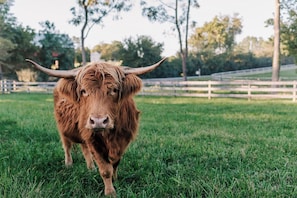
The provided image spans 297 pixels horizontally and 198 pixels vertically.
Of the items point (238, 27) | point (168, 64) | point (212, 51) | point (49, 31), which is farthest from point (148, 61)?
point (238, 27)

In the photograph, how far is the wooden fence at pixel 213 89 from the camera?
1502cm

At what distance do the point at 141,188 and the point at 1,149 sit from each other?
8.61ft

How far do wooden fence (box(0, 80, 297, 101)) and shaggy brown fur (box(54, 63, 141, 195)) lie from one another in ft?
33.1

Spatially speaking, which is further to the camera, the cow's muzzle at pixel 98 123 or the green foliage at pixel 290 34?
the green foliage at pixel 290 34

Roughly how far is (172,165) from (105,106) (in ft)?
4.99

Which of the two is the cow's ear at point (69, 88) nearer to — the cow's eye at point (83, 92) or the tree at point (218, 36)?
the cow's eye at point (83, 92)

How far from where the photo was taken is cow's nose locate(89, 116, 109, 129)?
2414 mm

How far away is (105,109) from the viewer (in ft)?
8.39

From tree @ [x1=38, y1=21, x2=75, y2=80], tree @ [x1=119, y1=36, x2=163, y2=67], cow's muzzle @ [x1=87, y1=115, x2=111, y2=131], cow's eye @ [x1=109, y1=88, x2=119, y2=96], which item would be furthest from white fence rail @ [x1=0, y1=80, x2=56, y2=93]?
cow's muzzle @ [x1=87, y1=115, x2=111, y2=131]

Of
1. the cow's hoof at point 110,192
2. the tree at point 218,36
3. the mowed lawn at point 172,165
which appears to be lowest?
the cow's hoof at point 110,192

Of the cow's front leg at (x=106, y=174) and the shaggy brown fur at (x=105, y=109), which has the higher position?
the shaggy brown fur at (x=105, y=109)

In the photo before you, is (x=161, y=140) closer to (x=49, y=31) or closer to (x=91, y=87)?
(x=91, y=87)

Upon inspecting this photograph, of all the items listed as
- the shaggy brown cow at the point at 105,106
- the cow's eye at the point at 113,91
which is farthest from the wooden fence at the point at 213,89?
the cow's eye at the point at 113,91

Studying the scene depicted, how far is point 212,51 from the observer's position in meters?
53.9
